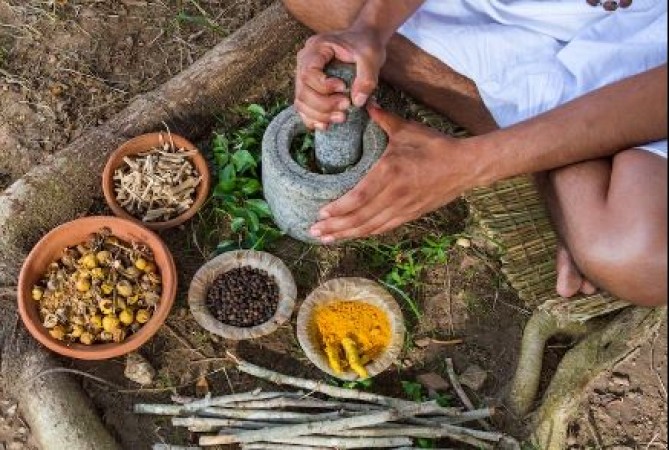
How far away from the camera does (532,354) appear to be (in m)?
3.32

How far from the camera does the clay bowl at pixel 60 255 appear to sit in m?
3.18

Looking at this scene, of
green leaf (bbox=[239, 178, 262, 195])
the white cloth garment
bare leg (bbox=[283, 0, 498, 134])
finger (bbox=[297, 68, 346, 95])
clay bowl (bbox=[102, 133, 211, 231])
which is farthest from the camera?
green leaf (bbox=[239, 178, 262, 195])

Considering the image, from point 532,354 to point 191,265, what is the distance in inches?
59.9

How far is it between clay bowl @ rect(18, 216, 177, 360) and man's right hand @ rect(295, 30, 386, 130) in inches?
35.7

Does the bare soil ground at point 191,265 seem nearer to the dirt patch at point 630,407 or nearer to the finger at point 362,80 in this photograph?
the dirt patch at point 630,407

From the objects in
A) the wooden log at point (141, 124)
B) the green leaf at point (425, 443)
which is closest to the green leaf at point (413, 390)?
the green leaf at point (425, 443)

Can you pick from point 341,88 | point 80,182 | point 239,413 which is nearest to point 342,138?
point 341,88

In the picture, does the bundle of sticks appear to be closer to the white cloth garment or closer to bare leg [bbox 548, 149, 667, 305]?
bare leg [bbox 548, 149, 667, 305]

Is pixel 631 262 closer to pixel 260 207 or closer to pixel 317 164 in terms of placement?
pixel 317 164

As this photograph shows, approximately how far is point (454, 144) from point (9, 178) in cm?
209

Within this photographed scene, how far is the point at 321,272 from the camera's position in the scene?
3559 millimetres

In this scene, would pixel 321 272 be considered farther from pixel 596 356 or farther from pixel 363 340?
pixel 596 356

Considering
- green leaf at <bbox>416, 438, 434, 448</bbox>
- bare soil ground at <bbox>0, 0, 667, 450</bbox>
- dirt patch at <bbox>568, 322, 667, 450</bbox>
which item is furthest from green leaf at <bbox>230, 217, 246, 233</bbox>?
dirt patch at <bbox>568, 322, 667, 450</bbox>

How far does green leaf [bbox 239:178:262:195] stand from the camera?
366cm
